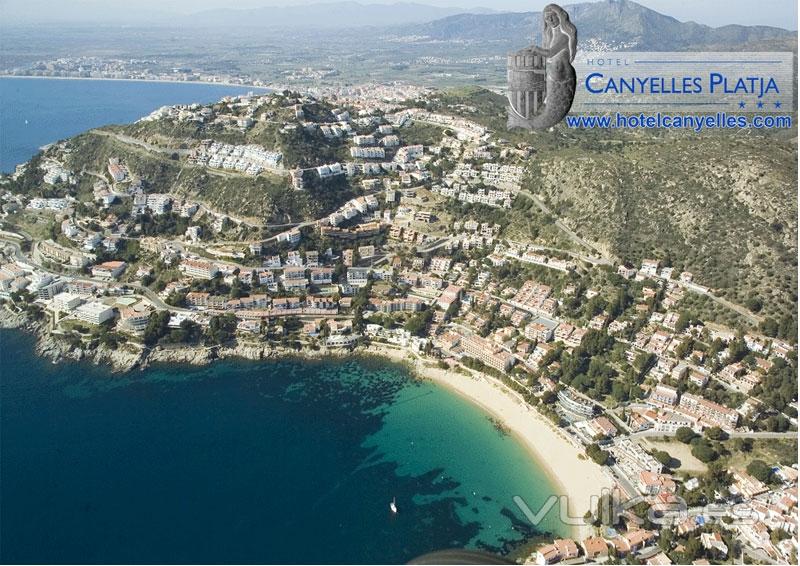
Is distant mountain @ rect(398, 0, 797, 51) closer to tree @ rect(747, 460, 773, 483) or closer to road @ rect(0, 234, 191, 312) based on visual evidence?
tree @ rect(747, 460, 773, 483)

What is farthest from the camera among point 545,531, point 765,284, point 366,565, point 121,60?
point 121,60

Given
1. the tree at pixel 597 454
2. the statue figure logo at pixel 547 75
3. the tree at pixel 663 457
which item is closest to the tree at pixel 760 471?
the tree at pixel 663 457

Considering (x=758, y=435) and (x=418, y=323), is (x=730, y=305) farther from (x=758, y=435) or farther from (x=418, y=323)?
(x=418, y=323)

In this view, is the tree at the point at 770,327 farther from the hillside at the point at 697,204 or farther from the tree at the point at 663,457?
the tree at the point at 663,457

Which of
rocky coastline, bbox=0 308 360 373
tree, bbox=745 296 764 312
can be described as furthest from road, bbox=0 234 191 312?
tree, bbox=745 296 764 312

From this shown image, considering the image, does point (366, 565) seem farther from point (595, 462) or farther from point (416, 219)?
point (416, 219)

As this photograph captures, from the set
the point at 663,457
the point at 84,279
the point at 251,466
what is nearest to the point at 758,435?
the point at 663,457

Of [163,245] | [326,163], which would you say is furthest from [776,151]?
[163,245]
